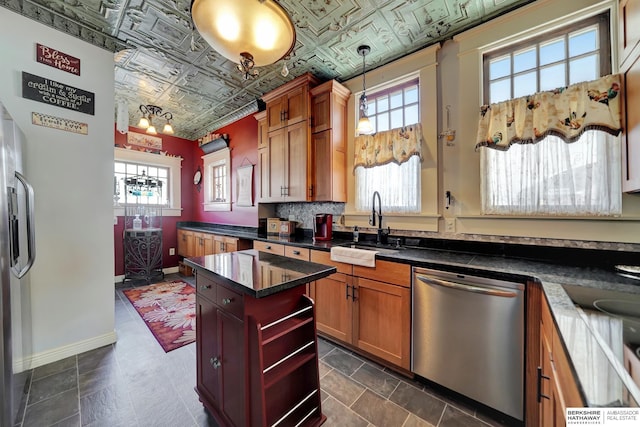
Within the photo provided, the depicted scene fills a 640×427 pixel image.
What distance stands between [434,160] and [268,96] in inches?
90.3

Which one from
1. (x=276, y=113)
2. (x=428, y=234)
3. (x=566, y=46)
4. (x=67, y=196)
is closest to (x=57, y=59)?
(x=67, y=196)

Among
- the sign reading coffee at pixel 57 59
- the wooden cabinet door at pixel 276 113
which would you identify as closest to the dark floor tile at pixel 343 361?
the wooden cabinet door at pixel 276 113

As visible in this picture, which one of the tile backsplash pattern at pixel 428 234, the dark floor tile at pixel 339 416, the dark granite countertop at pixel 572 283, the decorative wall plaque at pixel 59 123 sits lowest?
the dark floor tile at pixel 339 416

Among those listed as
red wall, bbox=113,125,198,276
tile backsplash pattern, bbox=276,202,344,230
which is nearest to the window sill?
red wall, bbox=113,125,198,276

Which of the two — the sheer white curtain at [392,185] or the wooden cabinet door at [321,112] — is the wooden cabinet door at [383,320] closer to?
the sheer white curtain at [392,185]

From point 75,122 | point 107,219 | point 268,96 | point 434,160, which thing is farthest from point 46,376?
point 434,160

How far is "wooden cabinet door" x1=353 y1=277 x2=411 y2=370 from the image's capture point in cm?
181

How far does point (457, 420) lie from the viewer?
1472 mm

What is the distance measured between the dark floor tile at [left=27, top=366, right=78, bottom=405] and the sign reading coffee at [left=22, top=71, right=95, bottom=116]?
2227mm

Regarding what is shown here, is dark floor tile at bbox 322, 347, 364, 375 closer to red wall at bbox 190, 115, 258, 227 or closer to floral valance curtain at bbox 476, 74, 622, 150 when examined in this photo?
floral valance curtain at bbox 476, 74, 622, 150

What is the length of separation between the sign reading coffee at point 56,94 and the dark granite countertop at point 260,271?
1946 mm

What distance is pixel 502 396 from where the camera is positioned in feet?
4.70

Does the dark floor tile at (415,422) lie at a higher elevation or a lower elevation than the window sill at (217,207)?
lower

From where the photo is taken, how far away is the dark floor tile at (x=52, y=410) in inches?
56.6
